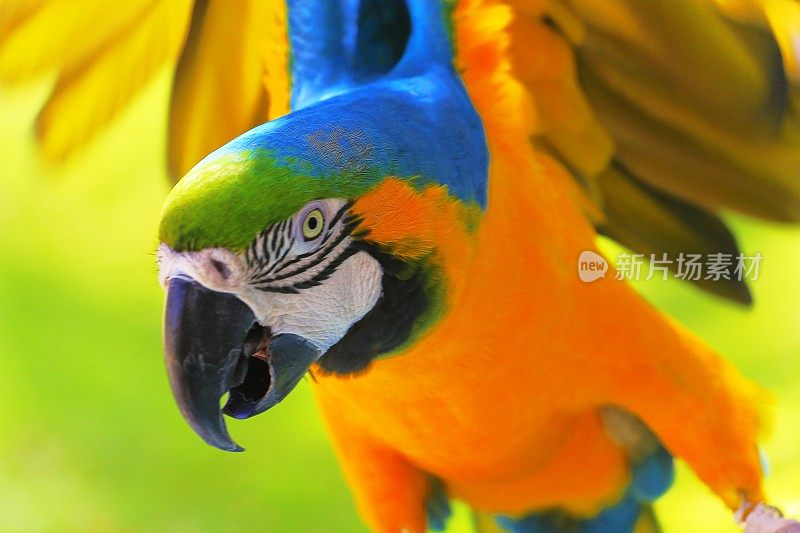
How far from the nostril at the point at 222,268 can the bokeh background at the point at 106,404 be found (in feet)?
2.46

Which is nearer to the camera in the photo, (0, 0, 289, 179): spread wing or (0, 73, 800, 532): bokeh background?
(0, 0, 289, 179): spread wing

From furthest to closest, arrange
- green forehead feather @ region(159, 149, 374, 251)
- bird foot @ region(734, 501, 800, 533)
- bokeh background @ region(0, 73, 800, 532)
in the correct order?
1. bokeh background @ region(0, 73, 800, 532)
2. bird foot @ region(734, 501, 800, 533)
3. green forehead feather @ region(159, 149, 374, 251)

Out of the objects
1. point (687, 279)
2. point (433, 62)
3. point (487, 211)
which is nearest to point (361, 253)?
point (487, 211)

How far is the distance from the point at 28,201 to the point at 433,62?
2.47 feet

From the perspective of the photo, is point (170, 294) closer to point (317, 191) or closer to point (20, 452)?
point (317, 191)

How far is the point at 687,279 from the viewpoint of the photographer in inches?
47.4

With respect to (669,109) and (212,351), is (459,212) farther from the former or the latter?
(669,109)

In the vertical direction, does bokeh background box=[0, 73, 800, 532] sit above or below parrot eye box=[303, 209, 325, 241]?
below

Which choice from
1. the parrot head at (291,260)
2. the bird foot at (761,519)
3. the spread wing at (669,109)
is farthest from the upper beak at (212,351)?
the bird foot at (761,519)

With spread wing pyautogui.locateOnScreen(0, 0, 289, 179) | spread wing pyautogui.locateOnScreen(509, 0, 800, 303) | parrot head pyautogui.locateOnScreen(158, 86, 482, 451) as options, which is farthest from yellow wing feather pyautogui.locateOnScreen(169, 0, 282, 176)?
parrot head pyautogui.locateOnScreen(158, 86, 482, 451)

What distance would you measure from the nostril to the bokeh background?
749mm

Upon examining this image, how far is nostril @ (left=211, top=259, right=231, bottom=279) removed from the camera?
527 mm

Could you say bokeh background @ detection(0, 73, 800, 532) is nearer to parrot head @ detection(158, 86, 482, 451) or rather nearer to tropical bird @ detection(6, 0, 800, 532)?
tropical bird @ detection(6, 0, 800, 532)

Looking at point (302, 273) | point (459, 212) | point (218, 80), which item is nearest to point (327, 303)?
point (302, 273)
